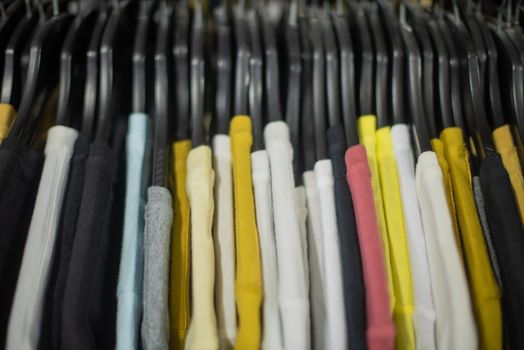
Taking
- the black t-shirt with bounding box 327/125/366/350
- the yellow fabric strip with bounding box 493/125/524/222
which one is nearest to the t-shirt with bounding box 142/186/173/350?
the black t-shirt with bounding box 327/125/366/350


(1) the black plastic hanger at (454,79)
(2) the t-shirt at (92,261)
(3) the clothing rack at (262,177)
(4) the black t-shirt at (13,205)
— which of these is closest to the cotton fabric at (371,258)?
(3) the clothing rack at (262,177)

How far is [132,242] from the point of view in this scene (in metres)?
0.60

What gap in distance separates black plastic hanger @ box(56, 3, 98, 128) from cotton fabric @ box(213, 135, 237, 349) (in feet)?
0.77

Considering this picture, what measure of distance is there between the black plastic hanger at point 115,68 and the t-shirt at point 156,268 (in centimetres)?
14

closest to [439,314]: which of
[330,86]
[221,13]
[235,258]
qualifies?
[235,258]

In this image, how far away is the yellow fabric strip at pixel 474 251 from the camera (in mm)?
527

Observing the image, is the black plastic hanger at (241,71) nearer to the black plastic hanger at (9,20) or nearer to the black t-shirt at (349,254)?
the black t-shirt at (349,254)

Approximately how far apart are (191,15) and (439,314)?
2.06ft

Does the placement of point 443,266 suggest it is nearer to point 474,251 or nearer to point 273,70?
point 474,251

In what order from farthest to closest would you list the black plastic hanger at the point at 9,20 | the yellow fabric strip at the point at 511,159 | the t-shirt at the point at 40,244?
the black plastic hanger at the point at 9,20 → the yellow fabric strip at the point at 511,159 → the t-shirt at the point at 40,244

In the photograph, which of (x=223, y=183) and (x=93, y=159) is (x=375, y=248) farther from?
(x=93, y=159)

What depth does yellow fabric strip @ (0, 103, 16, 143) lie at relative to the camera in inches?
24.4

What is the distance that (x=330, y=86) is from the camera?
721 mm

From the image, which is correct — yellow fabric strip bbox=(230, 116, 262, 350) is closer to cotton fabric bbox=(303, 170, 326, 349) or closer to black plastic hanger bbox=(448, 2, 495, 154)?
cotton fabric bbox=(303, 170, 326, 349)
